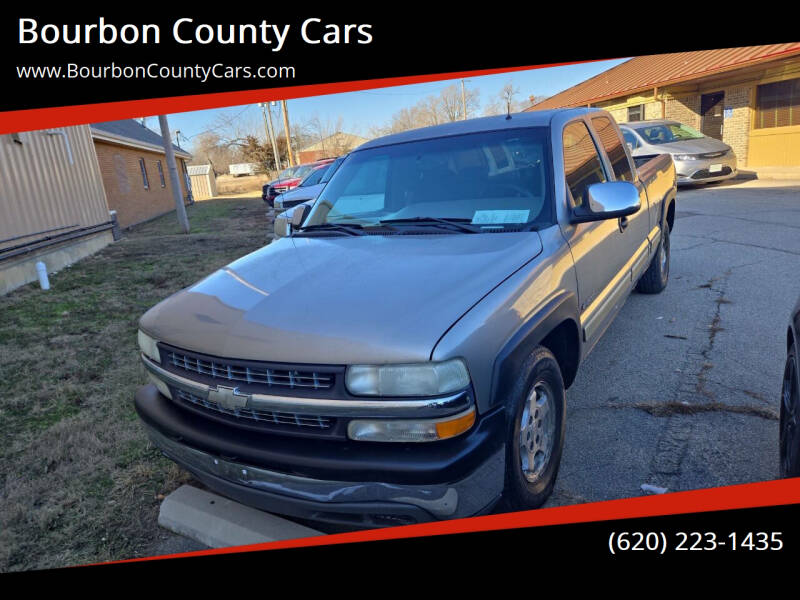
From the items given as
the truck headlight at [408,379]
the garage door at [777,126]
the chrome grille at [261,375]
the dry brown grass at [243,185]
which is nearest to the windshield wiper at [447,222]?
the truck headlight at [408,379]

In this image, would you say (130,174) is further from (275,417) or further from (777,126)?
(777,126)

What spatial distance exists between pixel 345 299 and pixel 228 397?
0.60 meters

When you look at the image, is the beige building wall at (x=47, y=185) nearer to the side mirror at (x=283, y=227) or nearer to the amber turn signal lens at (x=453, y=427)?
the side mirror at (x=283, y=227)

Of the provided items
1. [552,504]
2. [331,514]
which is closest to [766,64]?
[552,504]

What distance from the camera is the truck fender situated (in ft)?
6.83

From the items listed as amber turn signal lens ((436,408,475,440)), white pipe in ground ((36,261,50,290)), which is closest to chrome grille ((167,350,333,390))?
amber turn signal lens ((436,408,475,440))

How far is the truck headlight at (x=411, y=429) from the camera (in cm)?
193

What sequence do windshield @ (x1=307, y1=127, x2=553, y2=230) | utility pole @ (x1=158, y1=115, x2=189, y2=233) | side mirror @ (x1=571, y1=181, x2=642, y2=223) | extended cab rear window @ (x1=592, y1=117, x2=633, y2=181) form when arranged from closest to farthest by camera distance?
side mirror @ (x1=571, y1=181, x2=642, y2=223), windshield @ (x1=307, y1=127, x2=553, y2=230), extended cab rear window @ (x1=592, y1=117, x2=633, y2=181), utility pole @ (x1=158, y1=115, x2=189, y2=233)

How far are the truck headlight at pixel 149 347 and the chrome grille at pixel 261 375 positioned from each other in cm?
29

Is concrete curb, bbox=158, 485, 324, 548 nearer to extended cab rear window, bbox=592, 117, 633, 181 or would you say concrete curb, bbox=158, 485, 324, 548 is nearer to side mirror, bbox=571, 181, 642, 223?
side mirror, bbox=571, 181, 642, 223

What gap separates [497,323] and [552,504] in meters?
1.05

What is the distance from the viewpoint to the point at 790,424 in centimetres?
231

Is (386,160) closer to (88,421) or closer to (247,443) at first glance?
(247,443)

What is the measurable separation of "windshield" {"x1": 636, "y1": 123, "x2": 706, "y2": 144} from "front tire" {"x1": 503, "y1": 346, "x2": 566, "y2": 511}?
40.8 feet
